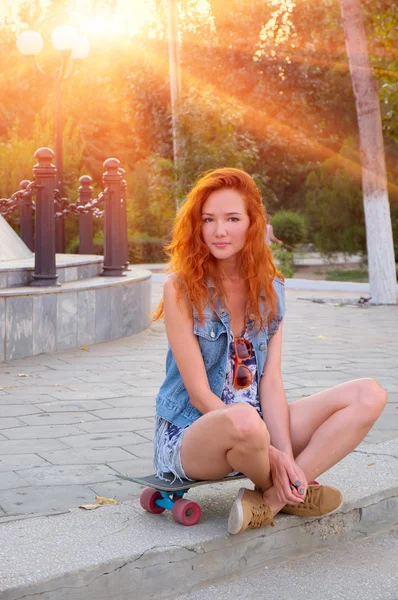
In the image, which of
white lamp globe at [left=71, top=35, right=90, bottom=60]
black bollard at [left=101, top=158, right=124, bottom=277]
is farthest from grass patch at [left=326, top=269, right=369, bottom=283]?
black bollard at [left=101, top=158, right=124, bottom=277]

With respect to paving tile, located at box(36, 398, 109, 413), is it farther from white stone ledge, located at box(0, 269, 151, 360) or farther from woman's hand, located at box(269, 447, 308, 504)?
woman's hand, located at box(269, 447, 308, 504)

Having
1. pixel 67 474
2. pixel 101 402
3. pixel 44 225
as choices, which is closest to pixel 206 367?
pixel 67 474

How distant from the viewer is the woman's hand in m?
3.29

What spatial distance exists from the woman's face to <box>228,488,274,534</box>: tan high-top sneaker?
896 mm

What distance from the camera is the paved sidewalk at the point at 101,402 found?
398cm

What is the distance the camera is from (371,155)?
13.6 m

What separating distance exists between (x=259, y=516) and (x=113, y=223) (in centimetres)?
725

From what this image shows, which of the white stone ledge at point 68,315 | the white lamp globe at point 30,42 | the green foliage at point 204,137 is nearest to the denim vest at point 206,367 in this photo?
the white stone ledge at point 68,315

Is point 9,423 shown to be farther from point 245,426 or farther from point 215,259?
point 245,426

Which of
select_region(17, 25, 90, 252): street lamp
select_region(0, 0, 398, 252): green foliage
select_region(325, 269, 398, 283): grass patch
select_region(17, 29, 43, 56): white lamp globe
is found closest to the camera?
select_region(17, 25, 90, 252): street lamp

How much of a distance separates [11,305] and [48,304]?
19.0 inches

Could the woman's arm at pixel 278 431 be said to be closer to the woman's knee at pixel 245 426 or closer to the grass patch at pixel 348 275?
the woman's knee at pixel 245 426

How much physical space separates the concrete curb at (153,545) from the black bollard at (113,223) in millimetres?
6507

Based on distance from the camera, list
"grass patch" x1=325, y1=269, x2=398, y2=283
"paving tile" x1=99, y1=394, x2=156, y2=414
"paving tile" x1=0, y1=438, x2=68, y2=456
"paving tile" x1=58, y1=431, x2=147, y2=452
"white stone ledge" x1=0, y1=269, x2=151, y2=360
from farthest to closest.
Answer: "grass patch" x1=325, y1=269, x2=398, y2=283
"white stone ledge" x1=0, y1=269, x2=151, y2=360
"paving tile" x1=99, y1=394, x2=156, y2=414
"paving tile" x1=58, y1=431, x2=147, y2=452
"paving tile" x1=0, y1=438, x2=68, y2=456
